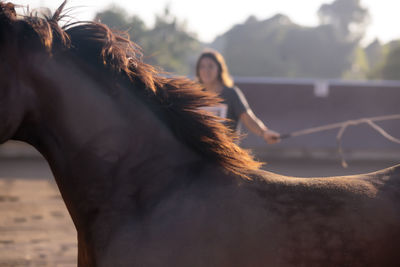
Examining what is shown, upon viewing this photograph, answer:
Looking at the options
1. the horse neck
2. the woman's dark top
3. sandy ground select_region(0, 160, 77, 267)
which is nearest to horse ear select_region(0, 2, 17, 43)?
the horse neck

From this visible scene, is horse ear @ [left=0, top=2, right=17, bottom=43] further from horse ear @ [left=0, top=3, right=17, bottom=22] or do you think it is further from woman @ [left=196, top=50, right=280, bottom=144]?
woman @ [left=196, top=50, right=280, bottom=144]

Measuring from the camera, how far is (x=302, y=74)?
50031 mm

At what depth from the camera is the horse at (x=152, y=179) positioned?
65.7 inches

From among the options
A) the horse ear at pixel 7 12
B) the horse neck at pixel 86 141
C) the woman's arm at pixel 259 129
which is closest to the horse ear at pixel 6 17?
the horse ear at pixel 7 12

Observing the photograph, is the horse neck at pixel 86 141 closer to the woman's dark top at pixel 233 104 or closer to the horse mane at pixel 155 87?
the horse mane at pixel 155 87

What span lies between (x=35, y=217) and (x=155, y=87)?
504 cm

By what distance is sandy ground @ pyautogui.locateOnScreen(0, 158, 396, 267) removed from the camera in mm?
4598

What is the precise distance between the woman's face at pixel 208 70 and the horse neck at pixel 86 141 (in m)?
2.09

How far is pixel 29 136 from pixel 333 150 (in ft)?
40.7

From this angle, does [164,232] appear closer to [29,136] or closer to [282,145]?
[29,136]

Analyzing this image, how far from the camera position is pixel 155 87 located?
6.37 ft

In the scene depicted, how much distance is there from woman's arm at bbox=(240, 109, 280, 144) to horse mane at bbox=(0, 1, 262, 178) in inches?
51.4

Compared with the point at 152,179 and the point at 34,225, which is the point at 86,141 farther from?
the point at 34,225

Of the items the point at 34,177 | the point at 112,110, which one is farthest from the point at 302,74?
the point at 112,110
